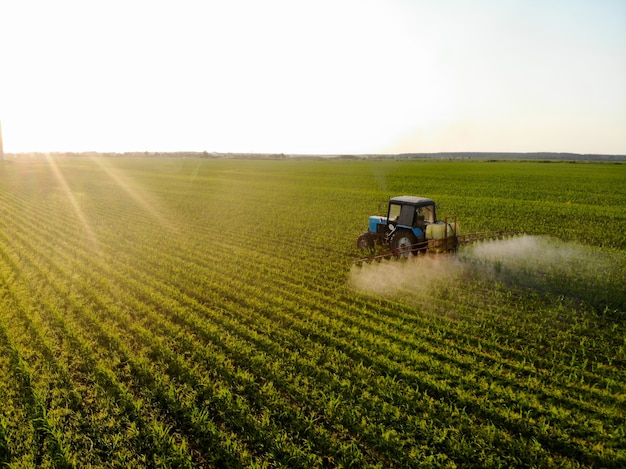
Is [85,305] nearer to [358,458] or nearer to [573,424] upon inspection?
[358,458]

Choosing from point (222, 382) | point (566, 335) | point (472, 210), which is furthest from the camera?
point (472, 210)

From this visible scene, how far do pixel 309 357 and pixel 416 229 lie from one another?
7.02m

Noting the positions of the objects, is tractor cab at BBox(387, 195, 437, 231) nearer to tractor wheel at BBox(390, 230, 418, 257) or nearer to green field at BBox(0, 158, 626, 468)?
tractor wheel at BBox(390, 230, 418, 257)

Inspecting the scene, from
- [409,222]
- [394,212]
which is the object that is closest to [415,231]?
[409,222]

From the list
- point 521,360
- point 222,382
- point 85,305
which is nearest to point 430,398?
point 521,360

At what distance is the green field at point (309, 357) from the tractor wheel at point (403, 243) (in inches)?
19.3

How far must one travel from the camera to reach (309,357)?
7215 millimetres

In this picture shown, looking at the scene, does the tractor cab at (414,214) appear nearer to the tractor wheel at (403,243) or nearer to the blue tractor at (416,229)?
the blue tractor at (416,229)

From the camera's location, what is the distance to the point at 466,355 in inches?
284

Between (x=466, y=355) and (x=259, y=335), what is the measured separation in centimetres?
401

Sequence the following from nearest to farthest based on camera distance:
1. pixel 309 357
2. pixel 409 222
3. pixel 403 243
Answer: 1. pixel 309 357
2. pixel 409 222
3. pixel 403 243

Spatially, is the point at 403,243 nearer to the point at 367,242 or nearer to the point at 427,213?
the point at 427,213

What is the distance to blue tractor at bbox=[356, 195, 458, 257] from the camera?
Result: 1241 centimetres

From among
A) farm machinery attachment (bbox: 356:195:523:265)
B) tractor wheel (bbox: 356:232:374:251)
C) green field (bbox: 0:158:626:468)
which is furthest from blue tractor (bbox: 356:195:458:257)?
tractor wheel (bbox: 356:232:374:251)
